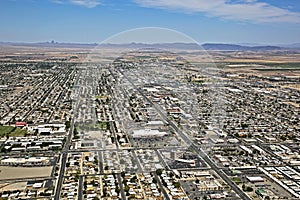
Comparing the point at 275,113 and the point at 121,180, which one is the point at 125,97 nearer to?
the point at 121,180

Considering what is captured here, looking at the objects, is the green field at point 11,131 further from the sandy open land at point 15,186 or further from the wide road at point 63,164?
the sandy open land at point 15,186

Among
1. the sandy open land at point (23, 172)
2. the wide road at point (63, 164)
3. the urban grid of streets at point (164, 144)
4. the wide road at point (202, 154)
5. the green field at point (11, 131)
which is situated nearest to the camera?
the urban grid of streets at point (164, 144)

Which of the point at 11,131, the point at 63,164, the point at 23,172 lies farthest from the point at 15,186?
the point at 11,131

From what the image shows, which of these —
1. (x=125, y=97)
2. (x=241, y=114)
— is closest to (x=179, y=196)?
(x=125, y=97)

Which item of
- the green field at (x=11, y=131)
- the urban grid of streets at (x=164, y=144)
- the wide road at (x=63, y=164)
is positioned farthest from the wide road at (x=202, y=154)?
the green field at (x=11, y=131)

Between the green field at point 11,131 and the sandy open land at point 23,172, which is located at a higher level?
the green field at point 11,131

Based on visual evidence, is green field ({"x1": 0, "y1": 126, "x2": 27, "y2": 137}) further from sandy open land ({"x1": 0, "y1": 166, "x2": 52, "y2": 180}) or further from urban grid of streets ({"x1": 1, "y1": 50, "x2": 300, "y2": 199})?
sandy open land ({"x1": 0, "y1": 166, "x2": 52, "y2": 180})

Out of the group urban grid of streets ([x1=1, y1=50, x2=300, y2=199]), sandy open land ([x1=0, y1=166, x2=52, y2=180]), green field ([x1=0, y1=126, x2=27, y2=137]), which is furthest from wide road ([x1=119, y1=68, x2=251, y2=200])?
green field ([x1=0, y1=126, x2=27, y2=137])
